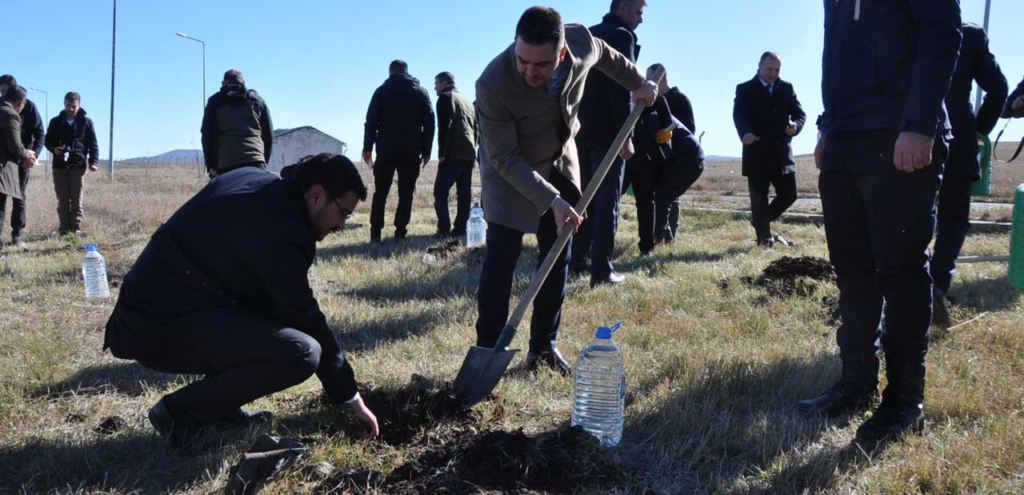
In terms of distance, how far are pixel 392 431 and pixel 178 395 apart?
0.92m

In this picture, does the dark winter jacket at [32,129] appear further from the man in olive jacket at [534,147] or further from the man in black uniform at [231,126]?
the man in olive jacket at [534,147]

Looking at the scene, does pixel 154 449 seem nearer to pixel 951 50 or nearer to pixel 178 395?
pixel 178 395

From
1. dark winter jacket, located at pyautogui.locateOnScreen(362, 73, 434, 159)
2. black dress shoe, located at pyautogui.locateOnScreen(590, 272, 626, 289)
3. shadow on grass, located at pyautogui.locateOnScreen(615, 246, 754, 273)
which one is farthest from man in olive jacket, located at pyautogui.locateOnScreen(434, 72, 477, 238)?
black dress shoe, located at pyautogui.locateOnScreen(590, 272, 626, 289)

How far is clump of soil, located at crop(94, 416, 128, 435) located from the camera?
3.33m

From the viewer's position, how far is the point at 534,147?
12.6 feet

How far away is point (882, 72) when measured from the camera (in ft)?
10.2

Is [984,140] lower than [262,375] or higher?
higher

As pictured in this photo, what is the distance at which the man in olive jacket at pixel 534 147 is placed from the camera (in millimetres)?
3414

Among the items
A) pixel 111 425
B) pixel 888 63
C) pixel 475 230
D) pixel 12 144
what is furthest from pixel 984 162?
pixel 12 144

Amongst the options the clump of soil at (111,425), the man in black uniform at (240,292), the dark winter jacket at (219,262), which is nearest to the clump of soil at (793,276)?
the man in black uniform at (240,292)

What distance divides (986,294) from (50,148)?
1105 cm

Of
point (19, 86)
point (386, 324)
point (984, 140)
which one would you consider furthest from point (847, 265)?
point (19, 86)

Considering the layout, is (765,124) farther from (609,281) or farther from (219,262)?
(219,262)

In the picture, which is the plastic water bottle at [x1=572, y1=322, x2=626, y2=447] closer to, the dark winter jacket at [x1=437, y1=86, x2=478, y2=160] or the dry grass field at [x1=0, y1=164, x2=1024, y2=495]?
the dry grass field at [x1=0, y1=164, x2=1024, y2=495]
